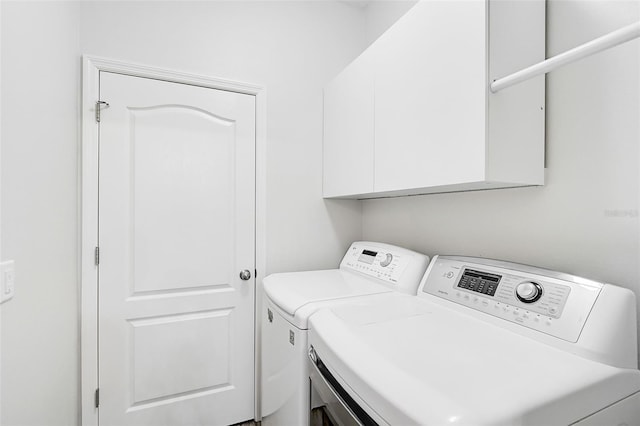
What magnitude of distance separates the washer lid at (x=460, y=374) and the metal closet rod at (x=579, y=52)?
74 cm

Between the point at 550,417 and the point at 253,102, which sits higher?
the point at 253,102

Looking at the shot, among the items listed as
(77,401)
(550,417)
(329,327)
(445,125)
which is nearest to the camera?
(550,417)

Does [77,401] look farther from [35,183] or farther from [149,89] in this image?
[149,89]

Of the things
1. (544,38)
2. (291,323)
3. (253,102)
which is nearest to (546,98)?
(544,38)

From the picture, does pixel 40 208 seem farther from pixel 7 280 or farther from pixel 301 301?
pixel 301 301

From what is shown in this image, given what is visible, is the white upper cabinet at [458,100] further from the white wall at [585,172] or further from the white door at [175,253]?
the white door at [175,253]

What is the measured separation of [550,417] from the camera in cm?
62

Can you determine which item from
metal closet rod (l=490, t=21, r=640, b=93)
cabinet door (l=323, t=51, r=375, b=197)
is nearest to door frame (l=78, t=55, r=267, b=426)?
cabinet door (l=323, t=51, r=375, b=197)

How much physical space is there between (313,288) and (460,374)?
86 cm

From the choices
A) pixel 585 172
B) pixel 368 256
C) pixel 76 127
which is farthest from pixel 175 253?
pixel 585 172

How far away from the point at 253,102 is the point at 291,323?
1350 mm

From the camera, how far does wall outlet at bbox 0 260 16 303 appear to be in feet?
2.98

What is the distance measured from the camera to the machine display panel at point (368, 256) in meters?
1.75

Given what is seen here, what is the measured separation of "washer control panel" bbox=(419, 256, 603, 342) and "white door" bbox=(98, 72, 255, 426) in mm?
1166
